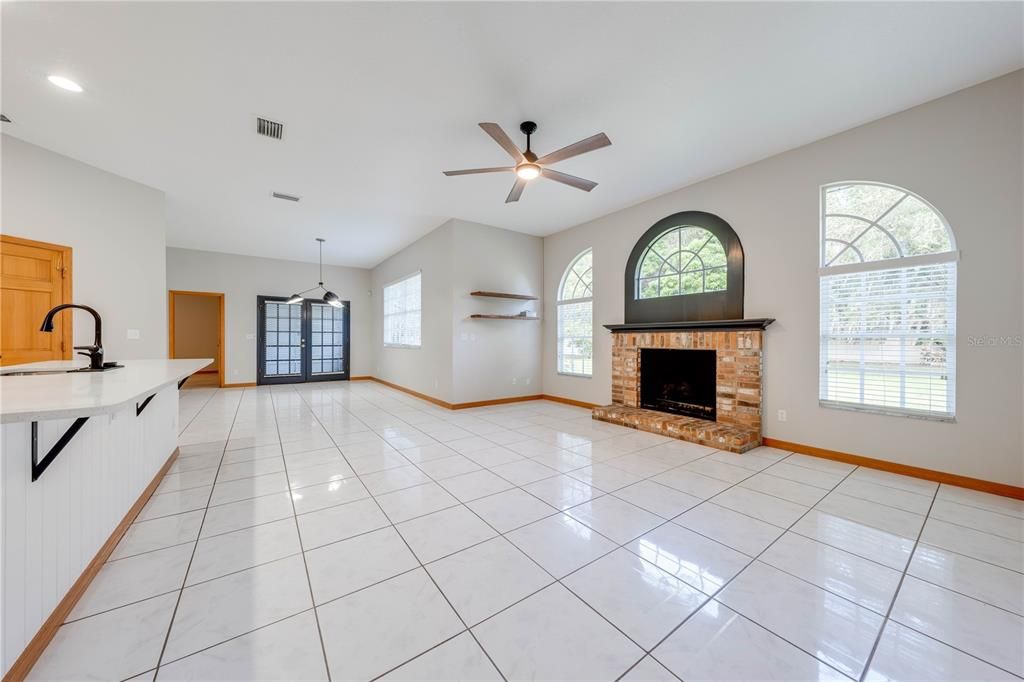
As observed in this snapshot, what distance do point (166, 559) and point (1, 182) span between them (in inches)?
164

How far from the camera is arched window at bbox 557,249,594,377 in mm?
5852

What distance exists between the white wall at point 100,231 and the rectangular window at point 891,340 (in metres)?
7.36

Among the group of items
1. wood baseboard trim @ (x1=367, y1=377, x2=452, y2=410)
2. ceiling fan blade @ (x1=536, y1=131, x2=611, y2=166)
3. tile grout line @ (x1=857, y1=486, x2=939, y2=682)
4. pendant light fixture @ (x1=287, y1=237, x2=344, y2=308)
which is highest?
ceiling fan blade @ (x1=536, y1=131, x2=611, y2=166)

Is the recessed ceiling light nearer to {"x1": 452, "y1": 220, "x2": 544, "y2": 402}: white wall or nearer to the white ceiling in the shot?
the white ceiling

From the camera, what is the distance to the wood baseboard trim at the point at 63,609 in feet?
3.97

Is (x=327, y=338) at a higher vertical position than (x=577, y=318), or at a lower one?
lower

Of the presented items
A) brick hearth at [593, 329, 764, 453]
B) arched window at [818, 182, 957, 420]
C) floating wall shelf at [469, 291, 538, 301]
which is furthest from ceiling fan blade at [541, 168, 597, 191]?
floating wall shelf at [469, 291, 538, 301]

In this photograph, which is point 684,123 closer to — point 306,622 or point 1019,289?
point 1019,289

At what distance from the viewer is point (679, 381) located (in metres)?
4.71

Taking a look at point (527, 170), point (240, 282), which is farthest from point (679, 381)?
point (240, 282)

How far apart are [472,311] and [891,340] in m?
4.75

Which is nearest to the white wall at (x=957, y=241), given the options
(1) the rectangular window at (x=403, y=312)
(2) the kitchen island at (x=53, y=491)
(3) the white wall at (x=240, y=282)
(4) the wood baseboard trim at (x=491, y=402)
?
(4) the wood baseboard trim at (x=491, y=402)

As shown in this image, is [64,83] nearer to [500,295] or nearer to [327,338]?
[500,295]

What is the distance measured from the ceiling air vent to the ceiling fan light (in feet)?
6.79
